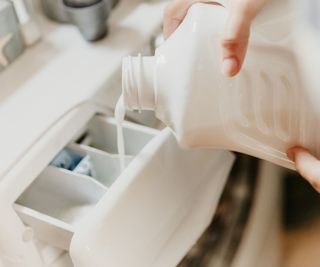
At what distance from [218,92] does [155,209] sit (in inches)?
8.5

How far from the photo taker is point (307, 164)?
67 centimetres

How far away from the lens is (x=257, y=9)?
0.66 m

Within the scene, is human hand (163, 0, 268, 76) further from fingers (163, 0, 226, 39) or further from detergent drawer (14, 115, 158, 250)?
detergent drawer (14, 115, 158, 250)

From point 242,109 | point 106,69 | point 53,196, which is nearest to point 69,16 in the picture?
point 106,69

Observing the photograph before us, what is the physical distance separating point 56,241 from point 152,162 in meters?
0.18

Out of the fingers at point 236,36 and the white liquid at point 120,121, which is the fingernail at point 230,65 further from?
the white liquid at point 120,121

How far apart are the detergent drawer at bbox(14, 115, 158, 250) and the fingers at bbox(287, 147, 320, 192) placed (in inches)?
9.6

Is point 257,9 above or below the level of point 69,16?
above

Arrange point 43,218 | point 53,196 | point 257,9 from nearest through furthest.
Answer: point 257,9 < point 43,218 < point 53,196

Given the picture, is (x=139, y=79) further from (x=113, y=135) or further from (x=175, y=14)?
(x=113, y=135)

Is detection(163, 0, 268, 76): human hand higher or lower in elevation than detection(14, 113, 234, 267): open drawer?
higher

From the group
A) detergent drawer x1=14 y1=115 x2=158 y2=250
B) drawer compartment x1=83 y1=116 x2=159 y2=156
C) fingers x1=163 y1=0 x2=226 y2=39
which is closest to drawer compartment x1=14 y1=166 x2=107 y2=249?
detergent drawer x1=14 y1=115 x2=158 y2=250

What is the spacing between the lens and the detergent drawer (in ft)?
2.80

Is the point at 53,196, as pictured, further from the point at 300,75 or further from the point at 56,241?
the point at 300,75
